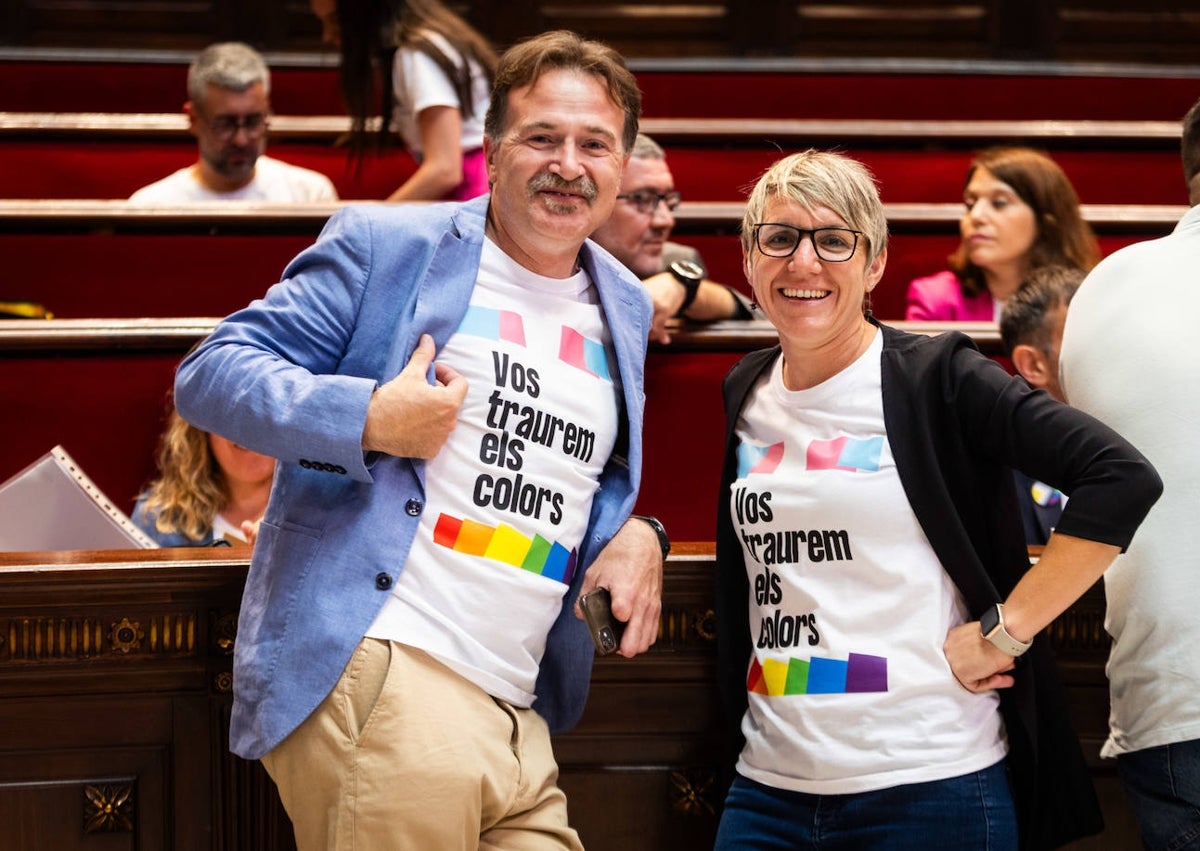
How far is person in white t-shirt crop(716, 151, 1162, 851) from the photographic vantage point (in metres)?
0.92

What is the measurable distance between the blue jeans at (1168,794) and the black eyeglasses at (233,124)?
168 cm

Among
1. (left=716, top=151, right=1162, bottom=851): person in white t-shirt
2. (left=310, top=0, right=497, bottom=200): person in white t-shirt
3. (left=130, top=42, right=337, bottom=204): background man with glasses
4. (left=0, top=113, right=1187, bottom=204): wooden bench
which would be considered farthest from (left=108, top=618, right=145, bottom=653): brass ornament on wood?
(left=0, top=113, right=1187, bottom=204): wooden bench

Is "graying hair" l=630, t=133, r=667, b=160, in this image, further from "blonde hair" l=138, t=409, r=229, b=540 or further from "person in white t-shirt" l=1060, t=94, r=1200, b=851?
A: "person in white t-shirt" l=1060, t=94, r=1200, b=851

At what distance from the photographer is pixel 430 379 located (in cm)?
94

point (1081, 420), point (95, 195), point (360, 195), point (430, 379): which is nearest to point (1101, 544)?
point (1081, 420)

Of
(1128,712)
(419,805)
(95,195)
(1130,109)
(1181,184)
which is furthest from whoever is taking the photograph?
(1130,109)

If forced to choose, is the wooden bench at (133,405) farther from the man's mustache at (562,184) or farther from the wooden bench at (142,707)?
the man's mustache at (562,184)

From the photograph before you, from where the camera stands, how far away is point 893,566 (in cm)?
95

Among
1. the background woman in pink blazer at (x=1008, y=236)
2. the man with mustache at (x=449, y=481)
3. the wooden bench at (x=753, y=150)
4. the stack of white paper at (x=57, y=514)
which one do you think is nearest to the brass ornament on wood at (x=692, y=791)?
the man with mustache at (x=449, y=481)

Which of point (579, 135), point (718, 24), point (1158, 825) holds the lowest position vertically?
point (1158, 825)

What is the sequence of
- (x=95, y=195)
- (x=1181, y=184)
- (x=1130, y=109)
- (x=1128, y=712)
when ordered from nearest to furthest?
1. (x=1128, y=712)
2. (x=95, y=195)
3. (x=1181, y=184)
4. (x=1130, y=109)

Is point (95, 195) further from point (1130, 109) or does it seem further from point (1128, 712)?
point (1130, 109)

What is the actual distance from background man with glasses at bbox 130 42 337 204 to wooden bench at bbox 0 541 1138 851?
4.01ft

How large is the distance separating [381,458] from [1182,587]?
0.57 metres
